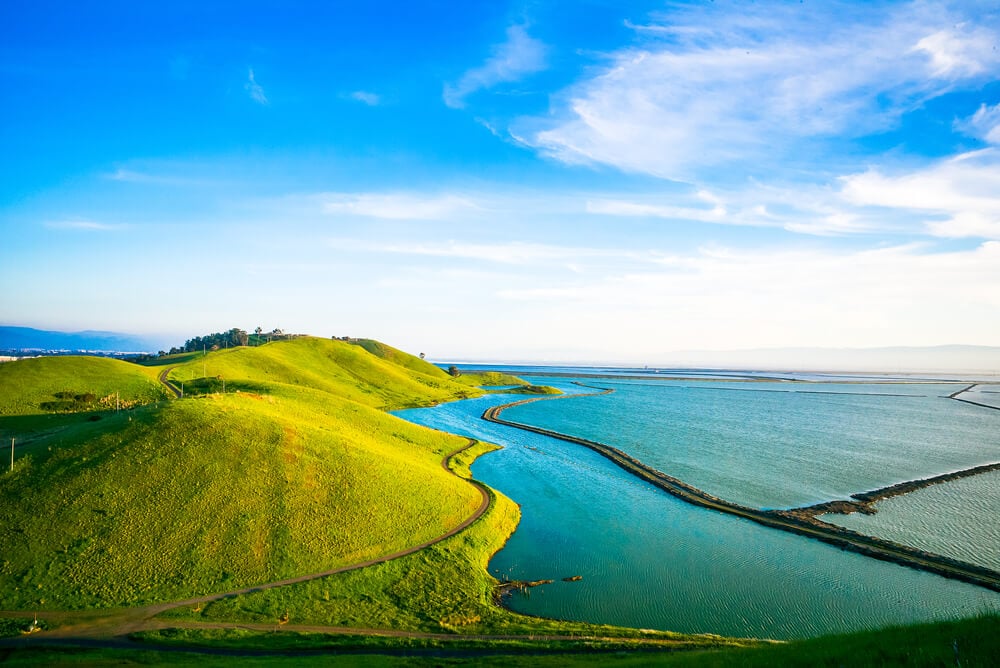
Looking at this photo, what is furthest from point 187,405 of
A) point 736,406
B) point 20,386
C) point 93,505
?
point 736,406

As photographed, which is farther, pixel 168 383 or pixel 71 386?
pixel 168 383

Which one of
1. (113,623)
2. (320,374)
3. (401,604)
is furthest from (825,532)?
(320,374)

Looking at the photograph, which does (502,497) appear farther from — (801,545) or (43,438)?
(43,438)

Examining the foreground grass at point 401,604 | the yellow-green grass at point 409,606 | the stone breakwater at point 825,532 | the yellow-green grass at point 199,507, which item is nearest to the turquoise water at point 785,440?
the stone breakwater at point 825,532

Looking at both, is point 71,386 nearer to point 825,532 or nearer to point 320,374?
point 320,374

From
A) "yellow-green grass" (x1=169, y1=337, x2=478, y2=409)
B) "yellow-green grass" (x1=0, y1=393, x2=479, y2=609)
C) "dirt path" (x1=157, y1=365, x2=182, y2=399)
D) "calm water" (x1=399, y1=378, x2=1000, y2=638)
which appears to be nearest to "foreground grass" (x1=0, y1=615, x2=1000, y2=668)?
"yellow-green grass" (x1=0, y1=393, x2=479, y2=609)

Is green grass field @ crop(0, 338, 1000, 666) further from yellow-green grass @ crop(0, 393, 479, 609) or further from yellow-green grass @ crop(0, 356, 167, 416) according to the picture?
yellow-green grass @ crop(0, 356, 167, 416)
